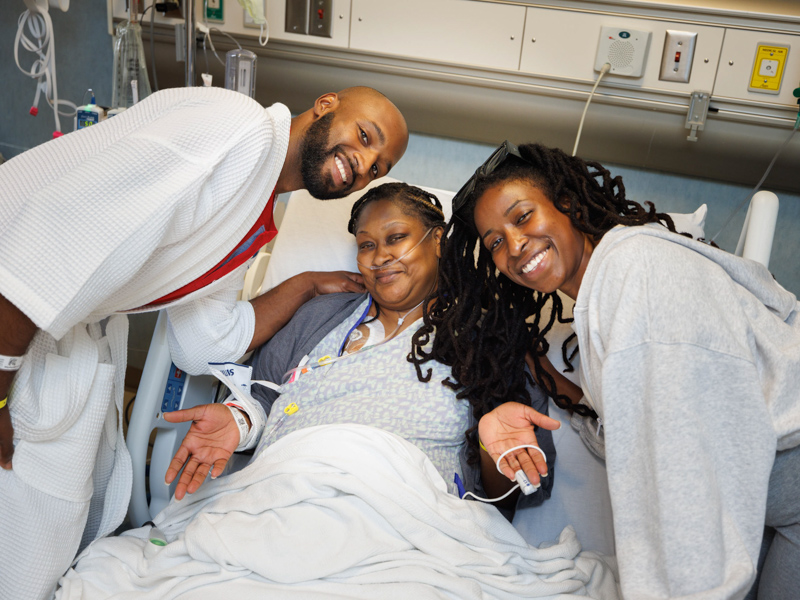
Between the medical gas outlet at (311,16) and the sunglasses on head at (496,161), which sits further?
the medical gas outlet at (311,16)

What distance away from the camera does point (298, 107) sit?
300 cm

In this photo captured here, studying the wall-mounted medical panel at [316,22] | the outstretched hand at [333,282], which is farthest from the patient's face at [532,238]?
the wall-mounted medical panel at [316,22]

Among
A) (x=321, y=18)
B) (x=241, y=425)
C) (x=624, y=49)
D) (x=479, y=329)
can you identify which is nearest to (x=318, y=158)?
(x=479, y=329)

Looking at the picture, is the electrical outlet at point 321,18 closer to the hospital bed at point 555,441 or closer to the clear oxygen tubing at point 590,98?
the clear oxygen tubing at point 590,98

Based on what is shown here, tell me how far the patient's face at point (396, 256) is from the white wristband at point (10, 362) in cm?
99

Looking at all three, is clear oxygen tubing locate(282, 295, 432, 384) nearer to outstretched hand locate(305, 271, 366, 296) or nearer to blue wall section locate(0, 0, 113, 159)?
outstretched hand locate(305, 271, 366, 296)

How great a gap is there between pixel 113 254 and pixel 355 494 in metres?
0.75

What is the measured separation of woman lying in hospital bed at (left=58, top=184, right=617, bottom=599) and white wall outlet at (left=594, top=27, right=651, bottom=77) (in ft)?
3.27

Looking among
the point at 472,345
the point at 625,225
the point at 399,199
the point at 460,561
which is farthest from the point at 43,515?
the point at 625,225

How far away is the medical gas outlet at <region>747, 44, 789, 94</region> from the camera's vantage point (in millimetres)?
2335

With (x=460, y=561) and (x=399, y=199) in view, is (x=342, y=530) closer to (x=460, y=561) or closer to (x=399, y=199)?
(x=460, y=561)

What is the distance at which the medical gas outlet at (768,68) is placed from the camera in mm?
2335

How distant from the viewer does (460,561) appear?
4.92ft

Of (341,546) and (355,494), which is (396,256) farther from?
(341,546)
